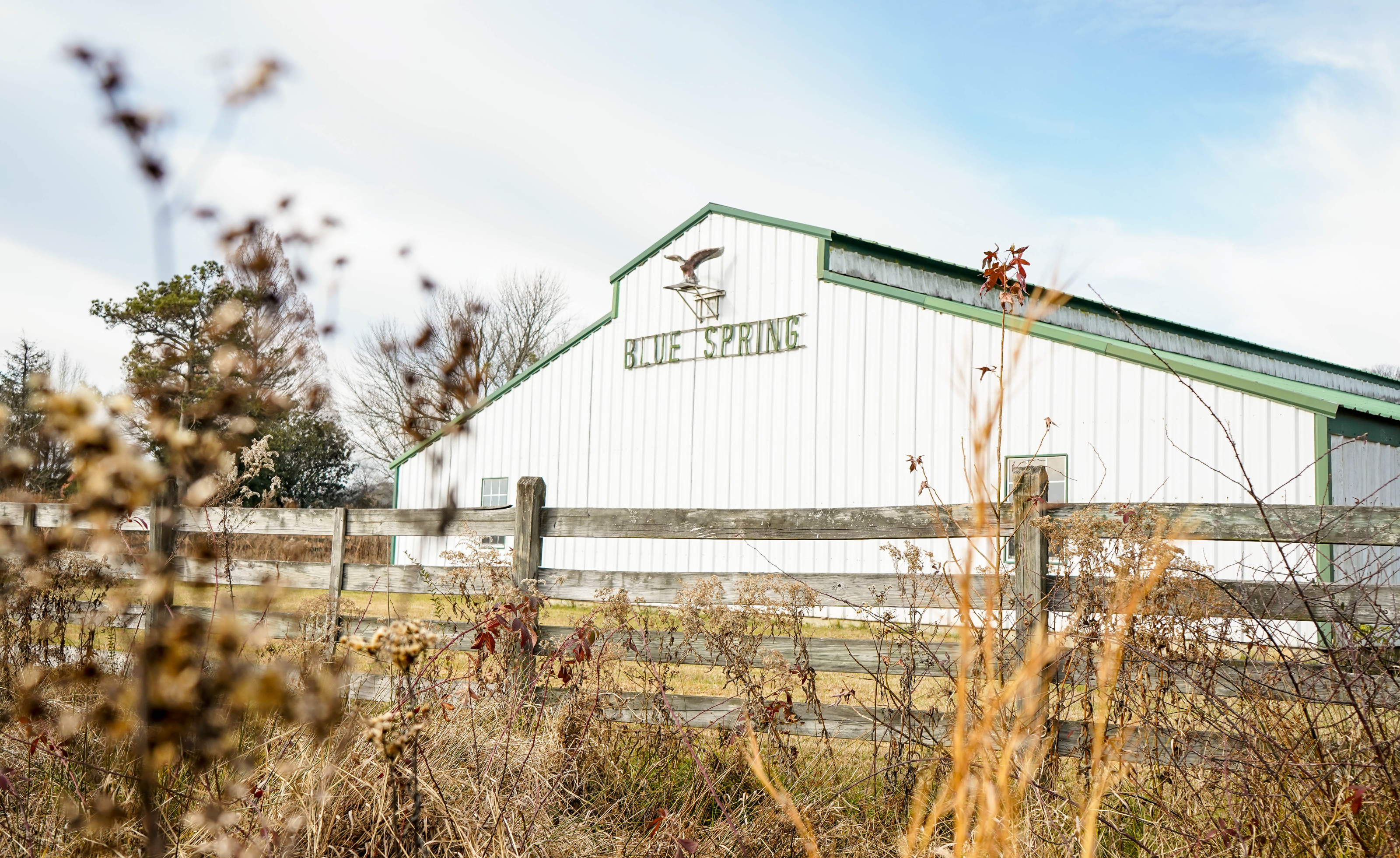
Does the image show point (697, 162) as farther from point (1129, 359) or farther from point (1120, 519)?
point (1129, 359)

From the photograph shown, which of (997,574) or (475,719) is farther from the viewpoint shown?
(475,719)

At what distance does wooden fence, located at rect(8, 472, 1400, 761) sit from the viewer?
3.58 meters

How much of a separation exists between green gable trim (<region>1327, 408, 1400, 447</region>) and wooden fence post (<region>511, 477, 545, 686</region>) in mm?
9849

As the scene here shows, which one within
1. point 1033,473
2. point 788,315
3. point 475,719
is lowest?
point 475,719

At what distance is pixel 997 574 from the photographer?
803 mm

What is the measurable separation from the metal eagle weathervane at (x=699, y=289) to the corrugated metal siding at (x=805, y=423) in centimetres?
16

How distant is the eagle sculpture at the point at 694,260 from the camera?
54.0 feet

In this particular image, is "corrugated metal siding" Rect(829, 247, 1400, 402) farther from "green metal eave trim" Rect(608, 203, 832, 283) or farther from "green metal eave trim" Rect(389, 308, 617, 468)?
"green metal eave trim" Rect(389, 308, 617, 468)

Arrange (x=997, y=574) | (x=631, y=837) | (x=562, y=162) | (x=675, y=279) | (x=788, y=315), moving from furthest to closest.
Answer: (x=675, y=279), (x=788, y=315), (x=631, y=837), (x=562, y=162), (x=997, y=574)

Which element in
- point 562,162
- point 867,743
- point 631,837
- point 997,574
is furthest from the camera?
point 867,743

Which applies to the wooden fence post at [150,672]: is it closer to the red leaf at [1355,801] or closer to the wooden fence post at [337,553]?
the red leaf at [1355,801]

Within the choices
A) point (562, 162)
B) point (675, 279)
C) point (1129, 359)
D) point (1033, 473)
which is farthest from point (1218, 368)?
point (562, 162)

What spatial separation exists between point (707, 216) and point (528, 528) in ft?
37.9

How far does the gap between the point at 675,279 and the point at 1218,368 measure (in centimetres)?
849
